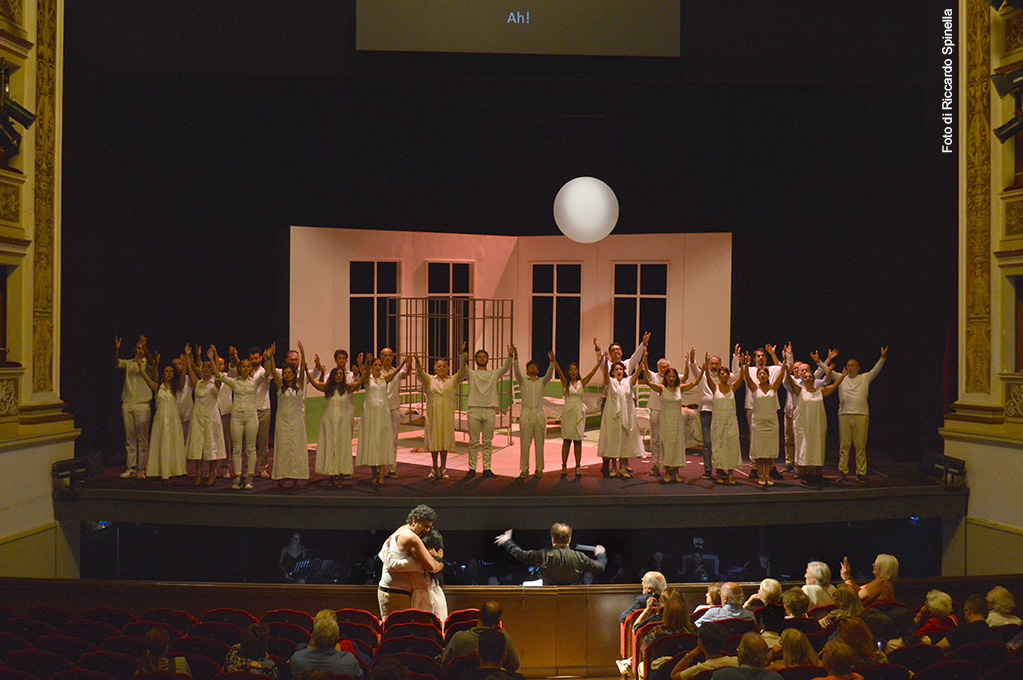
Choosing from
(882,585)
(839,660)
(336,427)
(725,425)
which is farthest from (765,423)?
(839,660)

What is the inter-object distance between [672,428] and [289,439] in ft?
11.8

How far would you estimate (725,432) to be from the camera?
327 inches

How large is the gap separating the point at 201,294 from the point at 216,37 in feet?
10.2

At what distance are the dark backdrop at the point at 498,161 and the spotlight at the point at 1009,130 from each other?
1135 mm

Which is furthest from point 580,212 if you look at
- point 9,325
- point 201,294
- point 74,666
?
point 74,666

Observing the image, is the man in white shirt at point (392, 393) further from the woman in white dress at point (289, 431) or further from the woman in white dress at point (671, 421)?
the woman in white dress at point (671, 421)

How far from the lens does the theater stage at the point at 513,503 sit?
7703 mm

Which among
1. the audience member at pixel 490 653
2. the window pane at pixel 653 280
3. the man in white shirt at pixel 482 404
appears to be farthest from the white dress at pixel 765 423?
the audience member at pixel 490 653

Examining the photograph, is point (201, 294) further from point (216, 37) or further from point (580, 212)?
point (580, 212)

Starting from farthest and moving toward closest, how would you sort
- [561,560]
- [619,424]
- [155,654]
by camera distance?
[619,424], [561,560], [155,654]

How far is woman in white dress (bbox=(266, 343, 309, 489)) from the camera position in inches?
312

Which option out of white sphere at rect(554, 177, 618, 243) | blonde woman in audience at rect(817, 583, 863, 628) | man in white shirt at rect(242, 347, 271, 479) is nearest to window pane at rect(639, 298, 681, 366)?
white sphere at rect(554, 177, 618, 243)

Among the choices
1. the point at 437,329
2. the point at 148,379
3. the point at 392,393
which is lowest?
the point at 392,393

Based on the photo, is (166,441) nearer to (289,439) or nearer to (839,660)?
(289,439)
